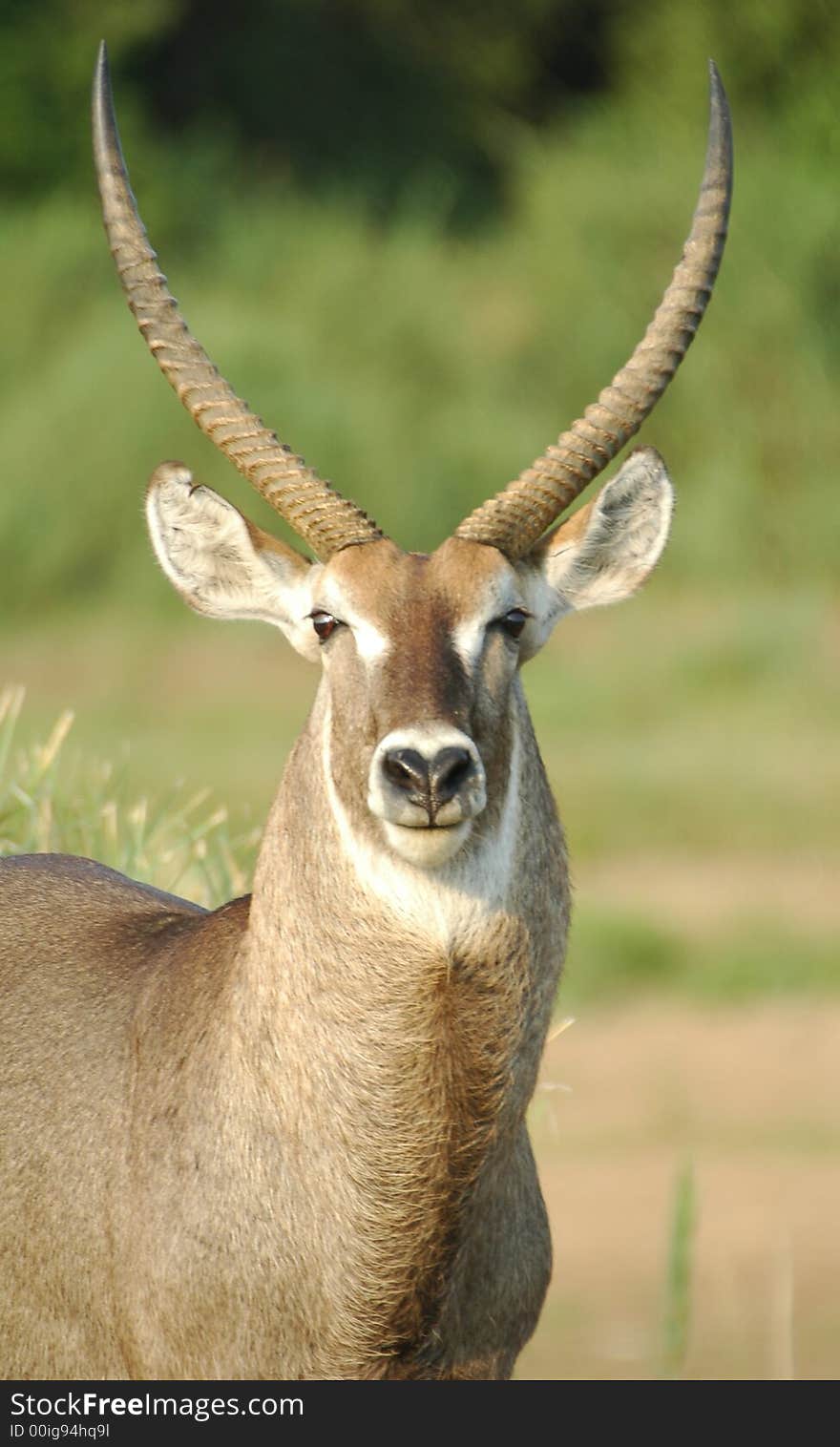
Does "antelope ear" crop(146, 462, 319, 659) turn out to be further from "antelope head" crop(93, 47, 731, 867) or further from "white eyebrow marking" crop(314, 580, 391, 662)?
"white eyebrow marking" crop(314, 580, 391, 662)

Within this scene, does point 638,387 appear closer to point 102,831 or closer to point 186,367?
point 186,367

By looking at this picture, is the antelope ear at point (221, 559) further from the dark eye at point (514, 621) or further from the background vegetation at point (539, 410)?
the background vegetation at point (539, 410)

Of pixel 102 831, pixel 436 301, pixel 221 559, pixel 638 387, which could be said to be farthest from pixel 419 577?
pixel 436 301

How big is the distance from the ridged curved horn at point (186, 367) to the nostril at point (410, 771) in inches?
30.4

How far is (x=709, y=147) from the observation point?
17.2 feet

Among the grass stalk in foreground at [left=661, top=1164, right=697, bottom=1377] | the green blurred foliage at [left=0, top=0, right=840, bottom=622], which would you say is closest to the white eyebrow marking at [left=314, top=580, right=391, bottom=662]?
the grass stalk in foreground at [left=661, top=1164, right=697, bottom=1377]

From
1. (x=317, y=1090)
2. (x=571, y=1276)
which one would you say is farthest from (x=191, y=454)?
(x=317, y=1090)

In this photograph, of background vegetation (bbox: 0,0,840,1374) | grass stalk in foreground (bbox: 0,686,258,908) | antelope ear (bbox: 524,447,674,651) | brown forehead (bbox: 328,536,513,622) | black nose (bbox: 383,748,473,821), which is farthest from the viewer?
background vegetation (bbox: 0,0,840,1374)

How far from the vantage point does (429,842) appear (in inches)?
173

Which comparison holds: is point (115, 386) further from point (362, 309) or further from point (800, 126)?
point (800, 126)

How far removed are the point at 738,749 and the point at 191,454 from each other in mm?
5216

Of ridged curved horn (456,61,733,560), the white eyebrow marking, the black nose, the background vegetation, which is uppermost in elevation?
the background vegetation

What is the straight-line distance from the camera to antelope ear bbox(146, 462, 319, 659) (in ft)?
16.5

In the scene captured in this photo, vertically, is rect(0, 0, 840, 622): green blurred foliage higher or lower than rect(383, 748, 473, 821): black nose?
higher
